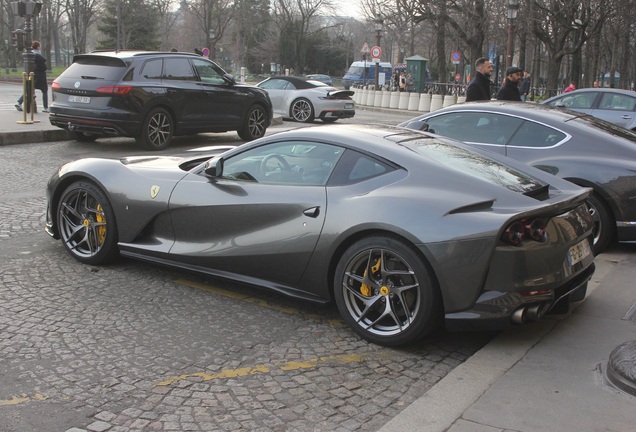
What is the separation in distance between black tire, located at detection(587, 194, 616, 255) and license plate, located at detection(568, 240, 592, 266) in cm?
219

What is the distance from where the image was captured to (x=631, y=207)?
6.95m

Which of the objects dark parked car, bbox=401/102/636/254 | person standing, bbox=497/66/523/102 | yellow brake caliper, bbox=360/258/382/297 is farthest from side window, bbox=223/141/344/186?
person standing, bbox=497/66/523/102

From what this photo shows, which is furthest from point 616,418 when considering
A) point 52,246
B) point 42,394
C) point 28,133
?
point 28,133

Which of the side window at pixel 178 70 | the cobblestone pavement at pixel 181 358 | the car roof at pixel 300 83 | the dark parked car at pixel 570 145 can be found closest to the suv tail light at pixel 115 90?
the side window at pixel 178 70

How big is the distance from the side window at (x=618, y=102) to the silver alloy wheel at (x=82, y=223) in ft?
42.4

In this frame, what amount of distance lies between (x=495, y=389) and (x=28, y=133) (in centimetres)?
1227

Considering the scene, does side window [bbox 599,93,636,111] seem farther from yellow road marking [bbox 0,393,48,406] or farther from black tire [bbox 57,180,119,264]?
yellow road marking [bbox 0,393,48,406]

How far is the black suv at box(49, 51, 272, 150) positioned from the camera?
1249cm

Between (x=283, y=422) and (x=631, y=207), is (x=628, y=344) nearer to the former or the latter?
(x=283, y=422)

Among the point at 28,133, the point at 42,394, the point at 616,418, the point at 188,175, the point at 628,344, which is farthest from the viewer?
the point at 28,133

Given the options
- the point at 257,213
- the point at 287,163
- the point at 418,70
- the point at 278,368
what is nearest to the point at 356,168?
the point at 287,163

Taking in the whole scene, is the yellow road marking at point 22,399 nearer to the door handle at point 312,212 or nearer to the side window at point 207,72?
the door handle at point 312,212

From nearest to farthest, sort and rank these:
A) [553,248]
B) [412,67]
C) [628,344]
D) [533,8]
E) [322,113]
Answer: [628,344]
[553,248]
[322,113]
[533,8]
[412,67]

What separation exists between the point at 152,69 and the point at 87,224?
7.60m
